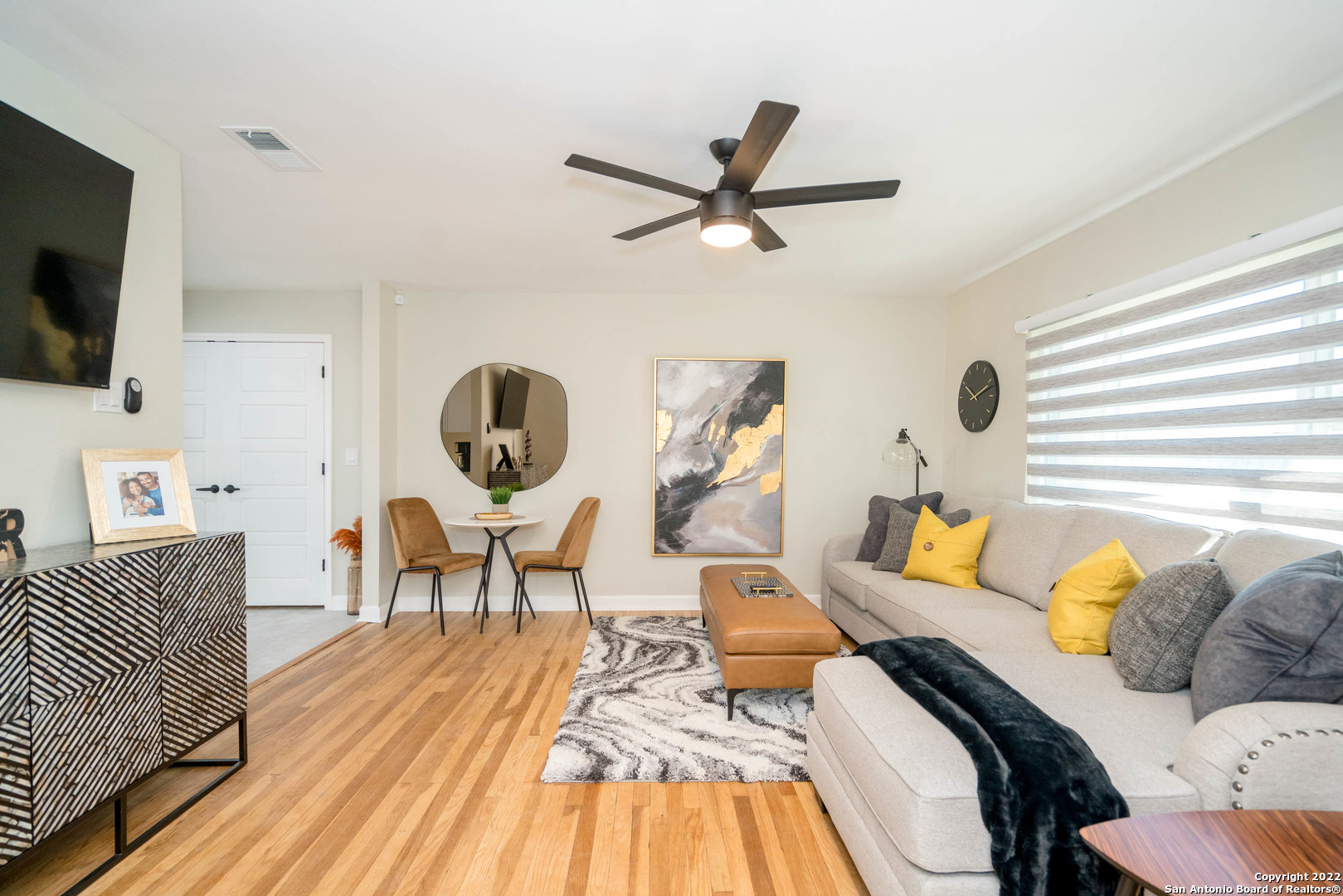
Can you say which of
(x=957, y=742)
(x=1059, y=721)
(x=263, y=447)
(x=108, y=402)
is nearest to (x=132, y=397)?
(x=108, y=402)

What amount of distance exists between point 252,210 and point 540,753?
3.04 m

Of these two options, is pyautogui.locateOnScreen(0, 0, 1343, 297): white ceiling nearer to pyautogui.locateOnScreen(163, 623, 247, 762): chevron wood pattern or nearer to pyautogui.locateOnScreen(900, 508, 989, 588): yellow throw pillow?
pyautogui.locateOnScreen(900, 508, 989, 588): yellow throw pillow

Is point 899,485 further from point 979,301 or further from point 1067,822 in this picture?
point 1067,822

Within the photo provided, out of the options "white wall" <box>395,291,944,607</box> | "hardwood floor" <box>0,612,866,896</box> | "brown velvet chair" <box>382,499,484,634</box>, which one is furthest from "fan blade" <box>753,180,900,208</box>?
"brown velvet chair" <box>382,499,484,634</box>

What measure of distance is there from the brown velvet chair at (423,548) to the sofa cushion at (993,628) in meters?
2.93

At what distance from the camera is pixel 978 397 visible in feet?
14.1

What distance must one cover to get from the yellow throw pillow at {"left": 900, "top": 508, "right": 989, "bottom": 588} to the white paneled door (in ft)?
14.0

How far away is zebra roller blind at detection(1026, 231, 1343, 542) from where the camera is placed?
214cm

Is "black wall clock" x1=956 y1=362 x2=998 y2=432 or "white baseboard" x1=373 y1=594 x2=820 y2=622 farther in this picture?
"white baseboard" x1=373 y1=594 x2=820 y2=622

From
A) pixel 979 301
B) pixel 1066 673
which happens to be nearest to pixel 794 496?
pixel 979 301

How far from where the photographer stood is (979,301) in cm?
436

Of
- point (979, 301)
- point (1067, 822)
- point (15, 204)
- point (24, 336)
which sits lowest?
point (1067, 822)

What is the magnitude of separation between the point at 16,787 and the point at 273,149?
2.31 m

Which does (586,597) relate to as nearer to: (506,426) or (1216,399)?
(506,426)
